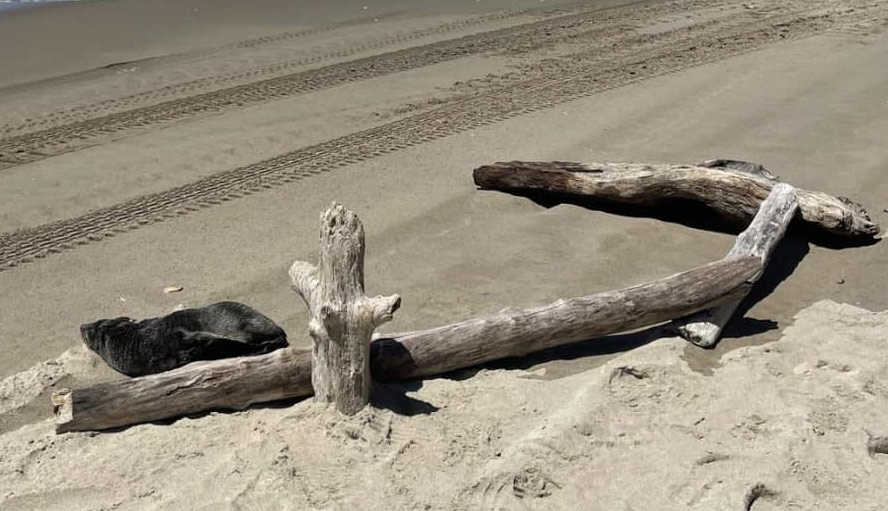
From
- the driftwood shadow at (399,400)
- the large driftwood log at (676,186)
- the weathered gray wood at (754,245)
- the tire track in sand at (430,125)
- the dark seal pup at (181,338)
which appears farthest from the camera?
the tire track in sand at (430,125)

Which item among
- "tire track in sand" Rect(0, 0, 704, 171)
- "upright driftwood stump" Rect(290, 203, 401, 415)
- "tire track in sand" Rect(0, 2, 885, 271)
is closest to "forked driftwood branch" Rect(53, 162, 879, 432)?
"upright driftwood stump" Rect(290, 203, 401, 415)

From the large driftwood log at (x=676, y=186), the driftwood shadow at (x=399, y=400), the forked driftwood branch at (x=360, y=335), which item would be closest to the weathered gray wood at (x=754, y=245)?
the forked driftwood branch at (x=360, y=335)

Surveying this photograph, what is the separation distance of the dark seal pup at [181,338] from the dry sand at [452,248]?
0.27 meters

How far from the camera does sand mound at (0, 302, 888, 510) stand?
4523mm

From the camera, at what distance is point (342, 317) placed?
4730 mm

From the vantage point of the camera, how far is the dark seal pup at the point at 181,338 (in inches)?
209

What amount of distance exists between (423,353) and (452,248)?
6.88 feet

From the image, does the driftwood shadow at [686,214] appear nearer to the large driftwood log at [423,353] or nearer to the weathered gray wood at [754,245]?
the weathered gray wood at [754,245]

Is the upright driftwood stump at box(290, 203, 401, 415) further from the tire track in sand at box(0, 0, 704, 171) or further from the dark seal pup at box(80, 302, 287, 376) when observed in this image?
the tire track in sand at box(0, 0, 704, 171)

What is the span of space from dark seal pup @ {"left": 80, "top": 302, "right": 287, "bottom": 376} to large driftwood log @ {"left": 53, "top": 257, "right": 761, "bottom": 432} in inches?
11.0

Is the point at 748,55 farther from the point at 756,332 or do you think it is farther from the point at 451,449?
the point at 451,449

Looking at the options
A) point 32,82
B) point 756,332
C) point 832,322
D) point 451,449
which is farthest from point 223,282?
point 32,82

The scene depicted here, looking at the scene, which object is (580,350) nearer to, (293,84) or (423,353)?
(423,353)

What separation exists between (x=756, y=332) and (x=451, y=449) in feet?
7.08
